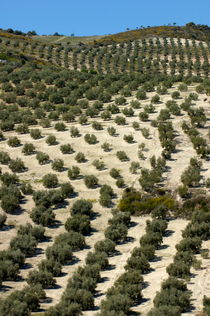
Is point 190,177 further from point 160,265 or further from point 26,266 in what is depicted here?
point 26,266

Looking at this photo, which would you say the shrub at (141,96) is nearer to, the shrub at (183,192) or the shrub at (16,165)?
the shrub at (16,165)

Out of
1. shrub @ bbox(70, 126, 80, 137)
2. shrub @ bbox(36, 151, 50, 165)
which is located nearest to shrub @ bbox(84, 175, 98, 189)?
shrub @ bbox(36, 151, 50, 165)

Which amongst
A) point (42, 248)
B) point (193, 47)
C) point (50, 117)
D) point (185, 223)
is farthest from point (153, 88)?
point (193, 47)

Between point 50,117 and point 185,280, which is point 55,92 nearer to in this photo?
point 50,117

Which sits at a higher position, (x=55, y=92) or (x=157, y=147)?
(x=55, y=92)

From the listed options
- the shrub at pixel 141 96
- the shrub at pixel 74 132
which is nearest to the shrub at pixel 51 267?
the shrub at pixel 74 132

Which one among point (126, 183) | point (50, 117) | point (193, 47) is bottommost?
point (126, 183)
